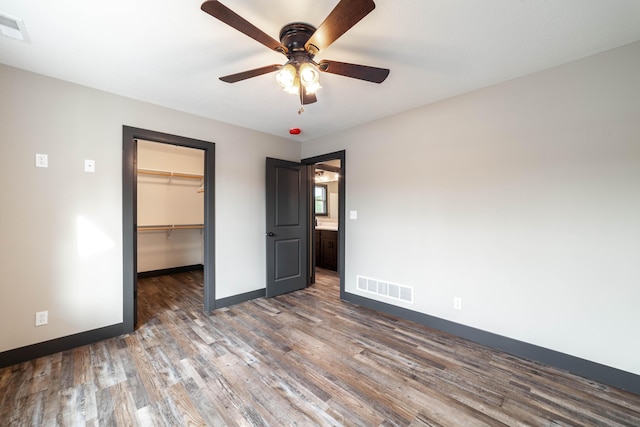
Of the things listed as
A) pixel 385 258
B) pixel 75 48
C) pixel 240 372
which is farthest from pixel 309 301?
pixel 75 48

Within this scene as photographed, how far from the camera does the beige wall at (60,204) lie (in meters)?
2.13

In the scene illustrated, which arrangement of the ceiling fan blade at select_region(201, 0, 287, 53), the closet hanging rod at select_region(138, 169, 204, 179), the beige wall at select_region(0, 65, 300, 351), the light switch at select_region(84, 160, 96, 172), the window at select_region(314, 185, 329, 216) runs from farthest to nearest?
the window at select_region(314, 185, 329, 216), the closet hanging rod at select_region(138, 169, 204, 179), the light switch at select_region(84, 160, 96, 172), the beige wall at select_region(0, 65, 300, 351), the ceiling fan blade at select_region(201, 0, 287, 53)

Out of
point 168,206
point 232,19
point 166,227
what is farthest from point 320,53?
point 168,206

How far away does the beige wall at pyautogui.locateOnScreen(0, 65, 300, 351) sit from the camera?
213 cm

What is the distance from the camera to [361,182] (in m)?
3.51

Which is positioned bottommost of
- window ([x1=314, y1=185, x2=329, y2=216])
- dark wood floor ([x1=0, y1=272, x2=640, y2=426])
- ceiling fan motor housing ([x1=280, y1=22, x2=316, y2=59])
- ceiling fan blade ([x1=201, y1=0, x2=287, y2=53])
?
dark wood floor ([x1=0, y1=272, x2=640, y2=426])

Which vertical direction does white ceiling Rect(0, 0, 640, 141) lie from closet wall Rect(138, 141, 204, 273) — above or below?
above

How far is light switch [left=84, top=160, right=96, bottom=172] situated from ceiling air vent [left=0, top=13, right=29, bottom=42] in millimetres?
1009

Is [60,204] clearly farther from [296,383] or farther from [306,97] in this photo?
[296,383]

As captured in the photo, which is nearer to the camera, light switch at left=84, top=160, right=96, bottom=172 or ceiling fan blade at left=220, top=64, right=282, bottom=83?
ceiling fan blade at left=220, top=64, right=282, bottom=83

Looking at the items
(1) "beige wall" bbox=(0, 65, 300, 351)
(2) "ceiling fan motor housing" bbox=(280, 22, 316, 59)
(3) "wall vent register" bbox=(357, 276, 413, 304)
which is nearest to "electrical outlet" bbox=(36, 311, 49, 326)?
(1) "beige wall" bbox=(0, 65, 300, 351)

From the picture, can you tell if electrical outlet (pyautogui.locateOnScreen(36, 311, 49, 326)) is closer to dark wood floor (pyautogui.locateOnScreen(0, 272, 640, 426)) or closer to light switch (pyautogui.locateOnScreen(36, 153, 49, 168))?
dark wood floor (pyautogui.locateOnScreen(0, 272, 640, 426))

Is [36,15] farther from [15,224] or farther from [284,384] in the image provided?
[284,384]

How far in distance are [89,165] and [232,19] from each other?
7.42ft
